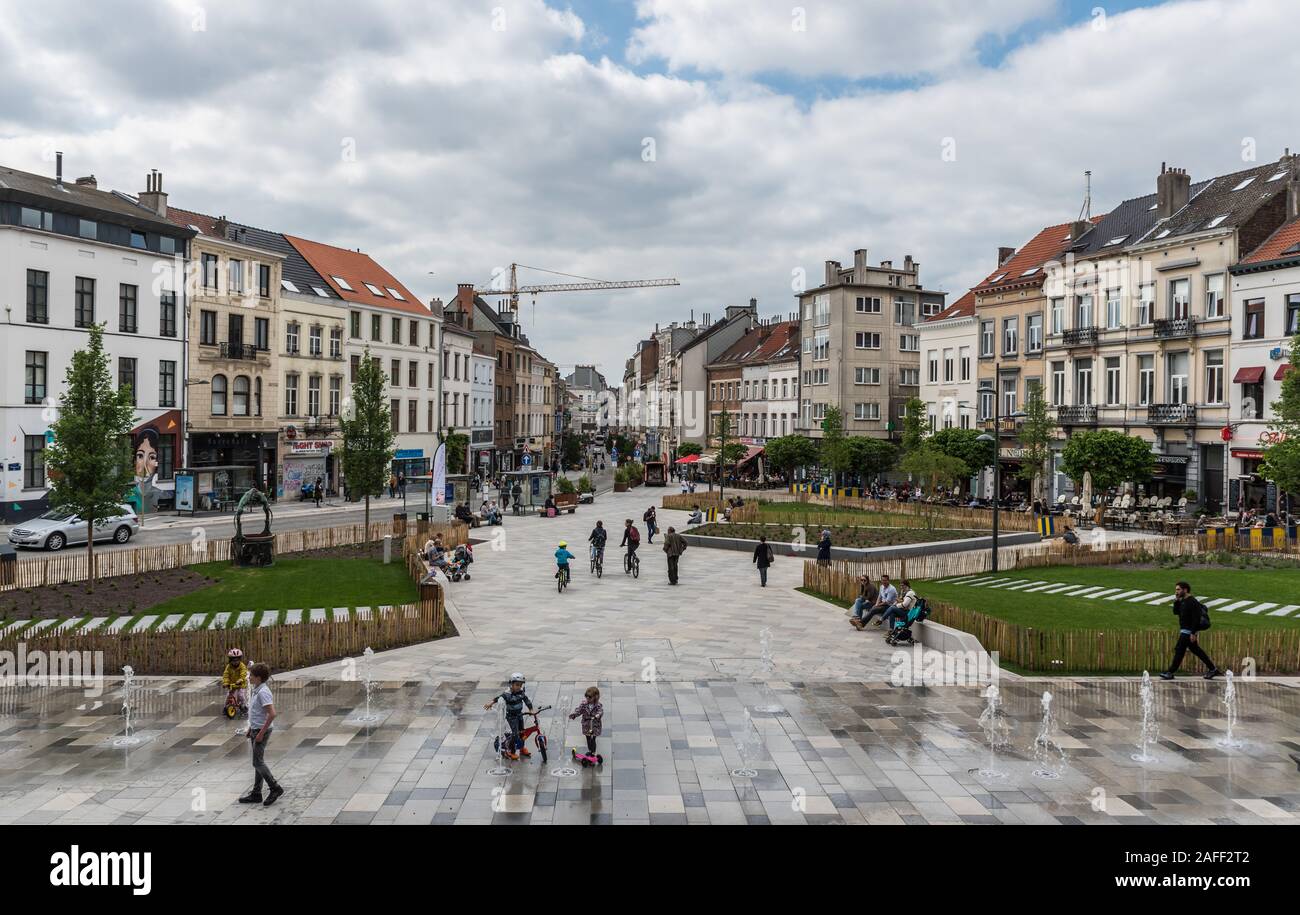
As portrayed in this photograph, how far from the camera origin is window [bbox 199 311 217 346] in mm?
48625

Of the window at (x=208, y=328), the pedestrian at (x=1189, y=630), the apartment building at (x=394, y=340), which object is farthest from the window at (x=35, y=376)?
the pedestrian at (x=1189, y=630)

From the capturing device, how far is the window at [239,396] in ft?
166

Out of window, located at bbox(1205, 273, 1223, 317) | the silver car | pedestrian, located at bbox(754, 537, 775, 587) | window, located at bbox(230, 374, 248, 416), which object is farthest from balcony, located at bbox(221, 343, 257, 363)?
window, located at bbox(1205, 273, 1223, 317)

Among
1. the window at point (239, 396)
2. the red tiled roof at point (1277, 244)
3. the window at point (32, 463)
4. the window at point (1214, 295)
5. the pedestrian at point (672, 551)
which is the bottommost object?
the pedestrian at point (672, 551)

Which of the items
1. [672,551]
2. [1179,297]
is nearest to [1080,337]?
[1179,297]

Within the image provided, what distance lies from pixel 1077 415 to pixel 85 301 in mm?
48594

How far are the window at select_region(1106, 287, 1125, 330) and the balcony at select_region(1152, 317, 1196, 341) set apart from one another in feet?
8.55

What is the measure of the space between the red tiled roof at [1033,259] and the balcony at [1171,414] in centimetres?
1102

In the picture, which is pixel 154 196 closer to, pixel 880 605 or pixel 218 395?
pixel 218 395

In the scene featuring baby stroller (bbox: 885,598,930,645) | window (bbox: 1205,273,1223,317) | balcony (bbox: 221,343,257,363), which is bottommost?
baby stroller (bbox: 885,598,930,645)

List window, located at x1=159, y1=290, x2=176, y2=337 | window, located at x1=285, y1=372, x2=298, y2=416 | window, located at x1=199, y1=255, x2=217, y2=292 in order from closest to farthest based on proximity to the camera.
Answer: window, located at x1=159, y1=290, x2=176, y2=337 < window, located at x1=199, y1=255, x2=217, y2=292 < window, located at x1=285, y1=372, x2=298, y2=416

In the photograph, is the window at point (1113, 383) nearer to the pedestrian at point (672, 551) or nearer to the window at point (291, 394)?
the pedestrian at point (672, 551)

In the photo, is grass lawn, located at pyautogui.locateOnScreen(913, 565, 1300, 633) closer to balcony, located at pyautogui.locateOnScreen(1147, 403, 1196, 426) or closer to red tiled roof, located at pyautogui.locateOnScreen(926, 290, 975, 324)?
balcony, located at pyautogui.locateOnScreen(1147, 403, 1196, 426)

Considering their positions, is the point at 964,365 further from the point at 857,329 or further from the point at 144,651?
the point at 144,651
